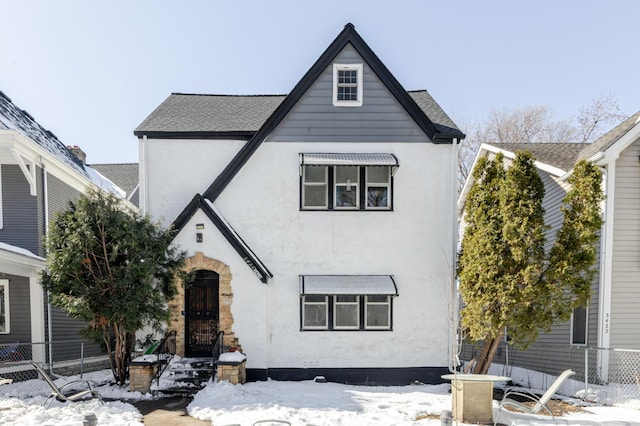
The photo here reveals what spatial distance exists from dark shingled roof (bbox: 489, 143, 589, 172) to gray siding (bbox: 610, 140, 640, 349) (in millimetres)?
1333

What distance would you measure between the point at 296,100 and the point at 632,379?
1128 cm

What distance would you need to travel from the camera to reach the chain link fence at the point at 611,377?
837 centimetres

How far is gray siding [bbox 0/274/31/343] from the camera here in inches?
415

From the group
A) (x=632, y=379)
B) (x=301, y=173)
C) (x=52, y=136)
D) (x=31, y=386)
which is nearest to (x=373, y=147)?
(x=301, y=173)

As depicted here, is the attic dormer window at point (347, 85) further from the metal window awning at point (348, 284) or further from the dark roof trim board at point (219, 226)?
the metal window awning at point (348, 284)

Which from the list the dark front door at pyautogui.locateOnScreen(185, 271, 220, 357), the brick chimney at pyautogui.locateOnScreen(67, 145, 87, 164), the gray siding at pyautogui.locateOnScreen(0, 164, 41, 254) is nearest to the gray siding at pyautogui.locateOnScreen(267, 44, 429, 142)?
the dark front door at pyautogui.locateOnScreen(185, 271, 220, 357)

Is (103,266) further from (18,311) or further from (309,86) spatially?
(309,86)

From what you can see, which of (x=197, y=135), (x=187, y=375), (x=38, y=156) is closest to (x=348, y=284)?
(x=187, y=375)

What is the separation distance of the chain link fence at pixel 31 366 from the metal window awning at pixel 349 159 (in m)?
8.18

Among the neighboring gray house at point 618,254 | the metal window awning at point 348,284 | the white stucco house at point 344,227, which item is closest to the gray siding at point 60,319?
the white stucco house at point 344,227

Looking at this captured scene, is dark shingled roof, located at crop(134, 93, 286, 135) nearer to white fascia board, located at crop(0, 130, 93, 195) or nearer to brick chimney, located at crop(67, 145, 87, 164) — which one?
white fascia board, located at crop(0, 130, 93, 195)

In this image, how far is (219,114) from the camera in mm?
11953

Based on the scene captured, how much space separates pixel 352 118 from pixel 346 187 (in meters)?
1.99

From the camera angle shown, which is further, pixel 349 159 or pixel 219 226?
pixel 349 159
